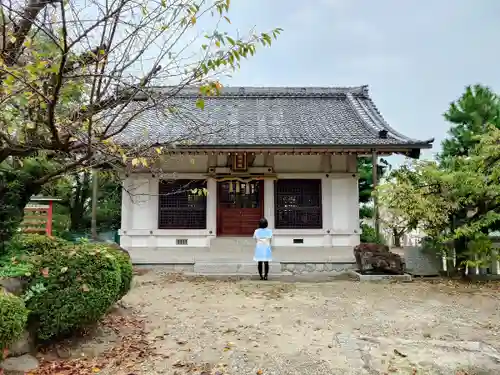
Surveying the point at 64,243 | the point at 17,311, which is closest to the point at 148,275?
the point at 64,243

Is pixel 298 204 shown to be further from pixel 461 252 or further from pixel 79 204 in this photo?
pixel 79 204

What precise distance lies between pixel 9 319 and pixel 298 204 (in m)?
8.68

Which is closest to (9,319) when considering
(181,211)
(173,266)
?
(173,266)

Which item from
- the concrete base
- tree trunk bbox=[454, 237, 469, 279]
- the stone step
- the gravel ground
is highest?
tree trunk bbox=[454, 237, 469, 279]

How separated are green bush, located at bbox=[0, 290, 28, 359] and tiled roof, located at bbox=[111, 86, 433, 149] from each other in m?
4.87

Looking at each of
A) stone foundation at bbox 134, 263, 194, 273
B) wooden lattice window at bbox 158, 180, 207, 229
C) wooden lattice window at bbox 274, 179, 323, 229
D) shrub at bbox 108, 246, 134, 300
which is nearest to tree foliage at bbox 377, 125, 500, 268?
wooden lattice window at bbox 274, 179, 323, 229

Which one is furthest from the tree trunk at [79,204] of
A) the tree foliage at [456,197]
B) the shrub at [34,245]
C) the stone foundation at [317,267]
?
the tree foliage at [456,197]

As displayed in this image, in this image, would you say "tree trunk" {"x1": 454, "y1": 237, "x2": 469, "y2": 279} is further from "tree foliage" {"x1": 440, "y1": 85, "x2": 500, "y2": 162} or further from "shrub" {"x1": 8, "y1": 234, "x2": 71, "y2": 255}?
"shrub" {"x1": 8, "y1": 234, "x2": 71, "y2": 255}

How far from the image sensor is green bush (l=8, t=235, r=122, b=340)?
3766 mm

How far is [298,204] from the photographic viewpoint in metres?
10.9

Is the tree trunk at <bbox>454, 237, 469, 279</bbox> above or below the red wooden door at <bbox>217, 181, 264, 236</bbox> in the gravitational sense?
below

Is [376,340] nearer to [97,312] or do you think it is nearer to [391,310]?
[391,310]

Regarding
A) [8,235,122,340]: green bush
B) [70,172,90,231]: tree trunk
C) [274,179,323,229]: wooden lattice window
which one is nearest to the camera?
[8,235,122,340]: green bush

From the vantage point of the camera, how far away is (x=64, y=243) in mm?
4598
